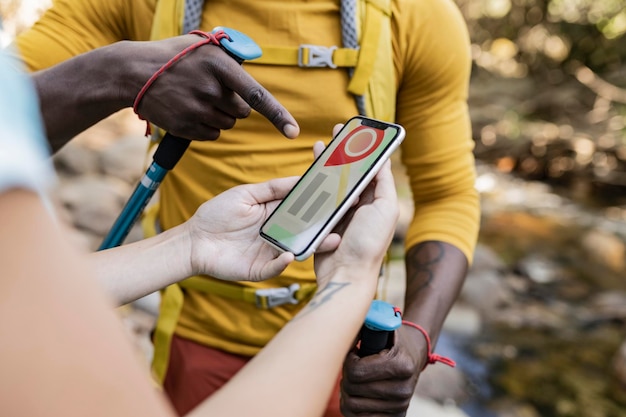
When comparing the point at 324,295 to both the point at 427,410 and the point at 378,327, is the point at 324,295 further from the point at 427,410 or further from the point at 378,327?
the point at 427,410

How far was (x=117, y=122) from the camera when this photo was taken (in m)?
5.89

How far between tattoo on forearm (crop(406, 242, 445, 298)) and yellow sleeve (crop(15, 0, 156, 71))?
795 mm

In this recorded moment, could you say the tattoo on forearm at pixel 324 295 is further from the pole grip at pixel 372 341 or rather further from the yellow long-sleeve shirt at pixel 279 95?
the yellow long-sleeve shirt at pixel 279 95

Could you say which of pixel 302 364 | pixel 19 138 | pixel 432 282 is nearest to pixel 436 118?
pixel 432 282

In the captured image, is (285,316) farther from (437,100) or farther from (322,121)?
(437,100)

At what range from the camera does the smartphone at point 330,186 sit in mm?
952

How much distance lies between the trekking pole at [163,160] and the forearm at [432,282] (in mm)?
603

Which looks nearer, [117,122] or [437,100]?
[437,100]

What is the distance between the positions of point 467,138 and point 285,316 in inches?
24.0

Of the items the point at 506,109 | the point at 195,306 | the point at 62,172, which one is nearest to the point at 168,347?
the point at 195,306

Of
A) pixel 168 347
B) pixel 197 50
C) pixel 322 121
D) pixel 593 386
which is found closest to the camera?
pixel 197 50

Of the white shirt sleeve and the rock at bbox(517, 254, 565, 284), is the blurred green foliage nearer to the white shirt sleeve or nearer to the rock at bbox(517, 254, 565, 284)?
the rock at bbox(517, 254, 565, 284)

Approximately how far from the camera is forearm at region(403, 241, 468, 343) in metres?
1.35

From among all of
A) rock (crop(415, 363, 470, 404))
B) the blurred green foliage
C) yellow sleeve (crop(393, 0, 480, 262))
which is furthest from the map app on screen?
the blurred green foliage
